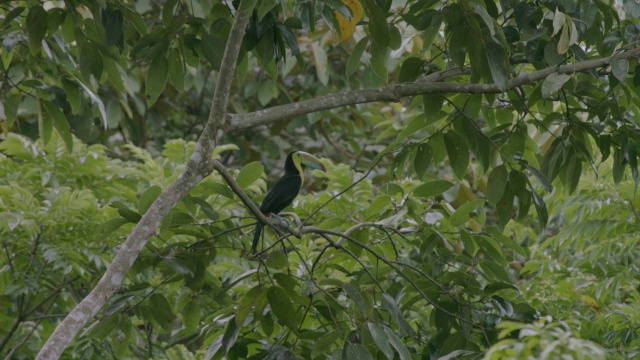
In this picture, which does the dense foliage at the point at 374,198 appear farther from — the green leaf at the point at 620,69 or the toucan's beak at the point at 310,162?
the toucan's beak at the point at 310,162

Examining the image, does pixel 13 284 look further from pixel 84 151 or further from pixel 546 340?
pixel 546 340

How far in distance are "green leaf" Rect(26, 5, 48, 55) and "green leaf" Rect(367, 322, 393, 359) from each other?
5.31 feet

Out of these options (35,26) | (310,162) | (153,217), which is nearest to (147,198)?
(153,217)

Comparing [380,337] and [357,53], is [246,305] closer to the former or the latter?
[380,337]

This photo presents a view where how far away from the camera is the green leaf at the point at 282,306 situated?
3162 mm

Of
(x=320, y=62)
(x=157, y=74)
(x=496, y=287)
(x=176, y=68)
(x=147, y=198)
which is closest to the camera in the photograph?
(x=147, y=198)

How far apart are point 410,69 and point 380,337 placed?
1.15m

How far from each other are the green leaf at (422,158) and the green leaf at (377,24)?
0.54 m

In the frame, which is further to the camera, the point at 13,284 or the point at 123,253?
the point at 13,284

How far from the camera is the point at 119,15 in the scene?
11.1 feet

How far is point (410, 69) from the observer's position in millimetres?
3545

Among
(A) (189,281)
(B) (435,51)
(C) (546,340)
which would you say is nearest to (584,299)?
(B) (435,51)

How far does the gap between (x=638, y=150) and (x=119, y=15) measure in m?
2.07

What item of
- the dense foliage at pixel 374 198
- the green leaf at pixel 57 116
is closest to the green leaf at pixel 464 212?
the dense foliage at pixel 374 198
